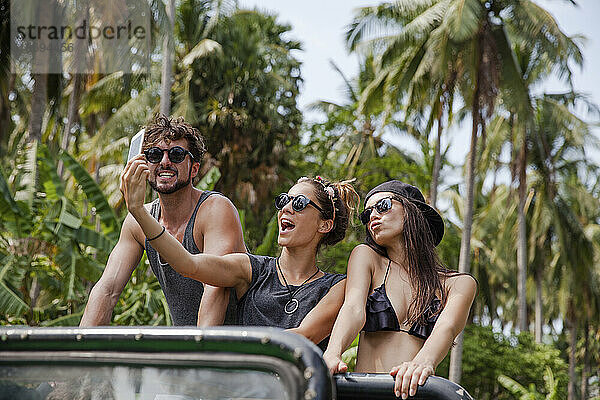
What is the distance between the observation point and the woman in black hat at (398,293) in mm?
2190

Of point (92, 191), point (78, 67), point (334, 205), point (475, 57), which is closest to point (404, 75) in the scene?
point (475, 57)

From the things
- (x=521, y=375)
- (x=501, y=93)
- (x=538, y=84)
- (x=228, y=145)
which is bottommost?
(x=521, y=375)

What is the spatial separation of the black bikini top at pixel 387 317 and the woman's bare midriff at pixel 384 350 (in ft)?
0.07

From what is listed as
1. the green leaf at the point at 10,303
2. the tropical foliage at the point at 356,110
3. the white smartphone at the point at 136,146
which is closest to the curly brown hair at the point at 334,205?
the white smartphone at the point at 136,146

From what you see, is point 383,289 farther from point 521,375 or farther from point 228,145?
point 521,375

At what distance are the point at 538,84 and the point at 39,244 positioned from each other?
20.6 metres

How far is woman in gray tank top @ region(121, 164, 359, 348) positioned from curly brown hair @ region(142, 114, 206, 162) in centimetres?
37

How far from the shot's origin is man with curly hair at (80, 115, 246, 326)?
2.63 meters

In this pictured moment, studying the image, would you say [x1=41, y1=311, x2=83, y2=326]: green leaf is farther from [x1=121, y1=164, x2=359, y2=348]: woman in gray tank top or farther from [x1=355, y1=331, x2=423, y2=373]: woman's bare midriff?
[x1=355, y1=331, x2=423, y2=373]: woman's bare midriff

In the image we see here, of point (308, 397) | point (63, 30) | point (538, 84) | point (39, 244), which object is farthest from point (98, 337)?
point (538, 84)

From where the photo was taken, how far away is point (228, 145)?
68.7 ft

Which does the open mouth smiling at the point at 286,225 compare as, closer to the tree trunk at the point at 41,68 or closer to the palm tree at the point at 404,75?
the tree trunk at the point at 41,68

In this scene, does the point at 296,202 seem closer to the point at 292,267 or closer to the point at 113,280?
the point at 292,267

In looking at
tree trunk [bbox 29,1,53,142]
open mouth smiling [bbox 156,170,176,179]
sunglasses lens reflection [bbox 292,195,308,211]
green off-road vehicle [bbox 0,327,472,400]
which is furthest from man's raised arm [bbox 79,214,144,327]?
tree trunk [bbox 29,1,53,142]
